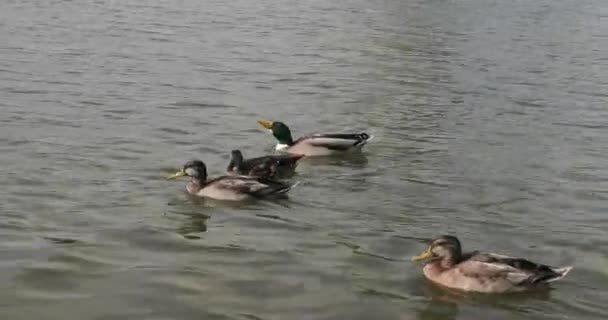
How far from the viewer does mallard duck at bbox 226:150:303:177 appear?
13.6 metres

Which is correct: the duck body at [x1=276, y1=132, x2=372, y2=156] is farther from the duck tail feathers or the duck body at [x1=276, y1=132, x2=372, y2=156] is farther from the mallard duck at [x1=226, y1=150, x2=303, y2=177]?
the duck tail feathers

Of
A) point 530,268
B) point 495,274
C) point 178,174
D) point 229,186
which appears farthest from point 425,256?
point 178,174

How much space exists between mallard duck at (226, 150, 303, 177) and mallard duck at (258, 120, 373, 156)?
766 mm

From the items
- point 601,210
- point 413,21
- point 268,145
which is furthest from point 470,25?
point 601,210

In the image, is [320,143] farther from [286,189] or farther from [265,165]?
[286,189]

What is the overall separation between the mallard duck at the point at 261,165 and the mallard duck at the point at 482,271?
4.24 metres

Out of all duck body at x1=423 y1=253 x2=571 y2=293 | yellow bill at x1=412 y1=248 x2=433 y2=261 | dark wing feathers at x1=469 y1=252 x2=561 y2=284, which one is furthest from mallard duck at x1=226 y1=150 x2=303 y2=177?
dark wing feathers at x1=469 y1=252 x2=561 y2=284

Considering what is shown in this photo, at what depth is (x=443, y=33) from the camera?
34.3m

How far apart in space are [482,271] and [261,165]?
16.7 feet

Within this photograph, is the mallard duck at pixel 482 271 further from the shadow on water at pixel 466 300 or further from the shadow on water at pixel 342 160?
the shadow on water at pixel 342 160

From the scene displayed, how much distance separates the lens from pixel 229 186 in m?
12.4

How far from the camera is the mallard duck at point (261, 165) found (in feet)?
44.6

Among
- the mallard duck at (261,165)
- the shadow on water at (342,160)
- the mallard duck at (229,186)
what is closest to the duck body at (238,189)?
the mallard duck at (229,186)

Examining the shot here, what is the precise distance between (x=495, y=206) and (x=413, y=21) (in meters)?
25.7
